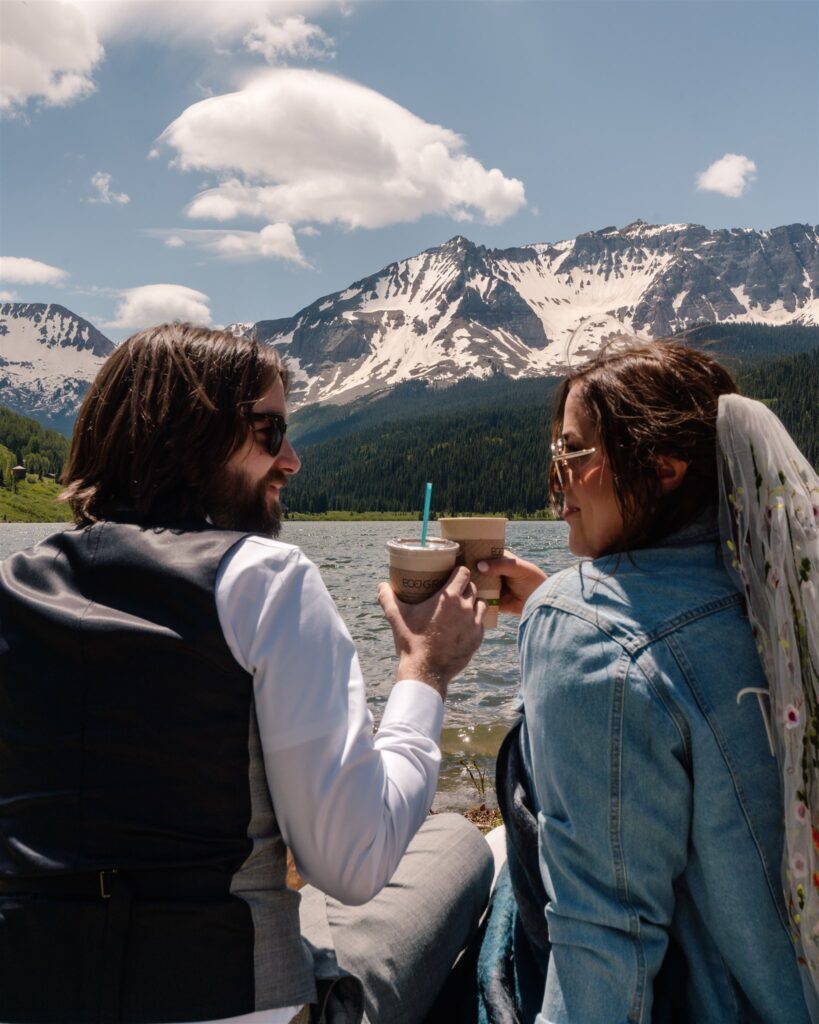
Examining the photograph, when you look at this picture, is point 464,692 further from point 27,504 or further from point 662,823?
point 27,504

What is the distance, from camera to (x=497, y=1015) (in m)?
2.19

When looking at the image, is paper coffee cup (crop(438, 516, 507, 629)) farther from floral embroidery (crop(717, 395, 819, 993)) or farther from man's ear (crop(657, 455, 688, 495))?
floral embroidery (crop(717, 395, 819, 993))

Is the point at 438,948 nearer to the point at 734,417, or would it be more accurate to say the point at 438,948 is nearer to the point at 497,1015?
the point at 497,1015

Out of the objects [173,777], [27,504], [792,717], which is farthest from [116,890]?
[27,504]

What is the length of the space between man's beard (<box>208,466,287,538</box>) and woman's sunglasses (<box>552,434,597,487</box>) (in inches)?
34.8

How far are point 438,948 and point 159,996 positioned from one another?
1.19m

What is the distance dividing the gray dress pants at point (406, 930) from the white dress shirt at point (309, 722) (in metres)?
0.35

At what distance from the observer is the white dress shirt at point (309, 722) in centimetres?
170

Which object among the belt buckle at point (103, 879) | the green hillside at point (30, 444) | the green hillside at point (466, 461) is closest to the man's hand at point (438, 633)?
the belt buckle at point (103, 879)

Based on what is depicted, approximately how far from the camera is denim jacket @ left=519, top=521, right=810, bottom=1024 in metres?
1.76

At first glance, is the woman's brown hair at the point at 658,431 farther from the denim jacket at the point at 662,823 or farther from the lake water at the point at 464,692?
the lake water at the point at 464,692

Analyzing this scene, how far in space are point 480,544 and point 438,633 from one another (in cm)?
58

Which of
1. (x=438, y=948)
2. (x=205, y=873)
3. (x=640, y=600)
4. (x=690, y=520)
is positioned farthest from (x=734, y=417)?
(x=438, y=948)

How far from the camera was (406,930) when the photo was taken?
253 centimetres
